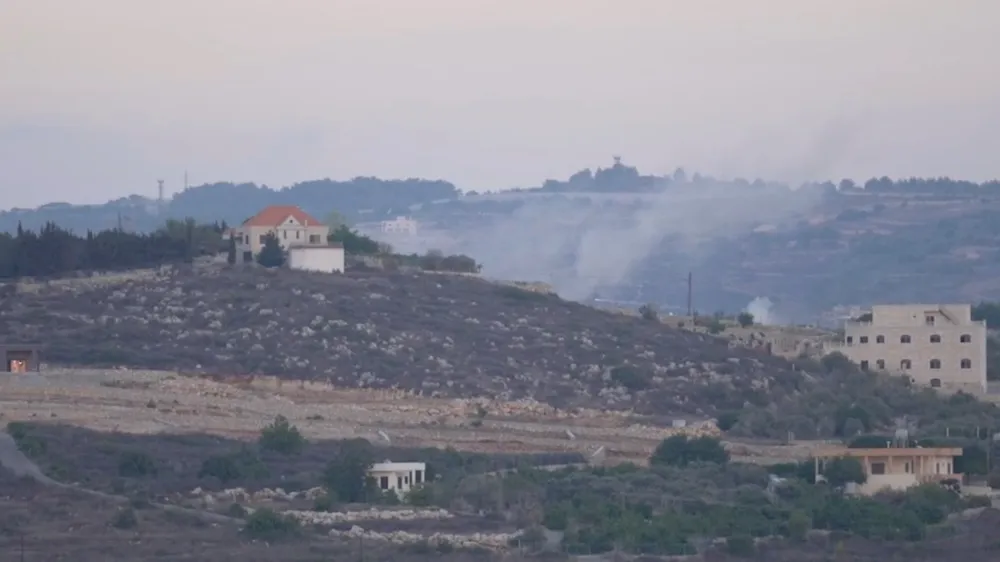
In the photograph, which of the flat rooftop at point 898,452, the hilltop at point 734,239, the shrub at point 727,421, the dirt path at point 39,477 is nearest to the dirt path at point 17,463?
the dirt path at point 39,477

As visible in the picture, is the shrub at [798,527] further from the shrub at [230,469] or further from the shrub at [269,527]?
the shrub at [230,469]

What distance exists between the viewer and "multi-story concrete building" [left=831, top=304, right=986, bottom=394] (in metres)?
70.4

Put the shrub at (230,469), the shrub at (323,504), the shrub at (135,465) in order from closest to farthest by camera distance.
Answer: the shrub at (323,504) → the shrub at (230,469) → the shrub at (135,465)

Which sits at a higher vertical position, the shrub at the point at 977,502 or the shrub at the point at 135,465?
the shrub at the point at 135,465

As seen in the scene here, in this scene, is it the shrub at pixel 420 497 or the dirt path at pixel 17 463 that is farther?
the shrub at pixel 420 497

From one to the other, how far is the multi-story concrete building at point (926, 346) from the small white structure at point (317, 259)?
48.3ft

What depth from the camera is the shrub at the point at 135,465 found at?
47562mm

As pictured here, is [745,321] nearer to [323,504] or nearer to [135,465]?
[135,465]

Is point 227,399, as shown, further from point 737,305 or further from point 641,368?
point 737,305

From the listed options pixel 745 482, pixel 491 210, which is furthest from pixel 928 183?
pixel 745 482

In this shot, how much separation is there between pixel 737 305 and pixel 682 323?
7244 centimetres

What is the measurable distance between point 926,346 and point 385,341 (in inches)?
628

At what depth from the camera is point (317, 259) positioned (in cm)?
7344

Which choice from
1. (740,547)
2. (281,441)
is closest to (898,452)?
(740,547)
